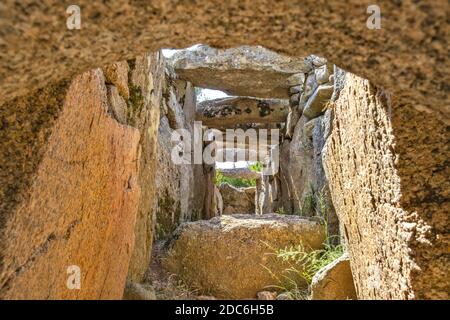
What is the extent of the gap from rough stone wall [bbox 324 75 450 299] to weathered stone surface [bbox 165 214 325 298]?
5.27ft

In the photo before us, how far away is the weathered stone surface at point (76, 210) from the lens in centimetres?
102

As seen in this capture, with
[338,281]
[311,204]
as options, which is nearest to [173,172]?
[311,204]

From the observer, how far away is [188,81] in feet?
16.6

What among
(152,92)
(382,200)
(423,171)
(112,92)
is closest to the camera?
(423,171)

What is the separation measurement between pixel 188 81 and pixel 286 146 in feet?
5.16

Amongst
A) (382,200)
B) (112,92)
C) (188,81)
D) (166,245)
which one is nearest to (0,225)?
(112,92)

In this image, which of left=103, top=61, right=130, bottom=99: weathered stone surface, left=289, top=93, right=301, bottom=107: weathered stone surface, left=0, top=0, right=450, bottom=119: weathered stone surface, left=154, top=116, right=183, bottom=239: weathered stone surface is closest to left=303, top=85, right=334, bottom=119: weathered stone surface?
left=289, top=93, right=301, bottom=107: weathered stone surface

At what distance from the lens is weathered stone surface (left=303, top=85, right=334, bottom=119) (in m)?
3.97

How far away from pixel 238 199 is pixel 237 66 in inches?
231

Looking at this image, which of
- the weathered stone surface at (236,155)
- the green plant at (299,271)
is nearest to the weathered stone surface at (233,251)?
the green plant at (299,271)

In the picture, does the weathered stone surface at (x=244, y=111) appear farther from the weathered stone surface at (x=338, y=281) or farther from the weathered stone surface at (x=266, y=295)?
the weathered stone surface at (x=338, y=281)

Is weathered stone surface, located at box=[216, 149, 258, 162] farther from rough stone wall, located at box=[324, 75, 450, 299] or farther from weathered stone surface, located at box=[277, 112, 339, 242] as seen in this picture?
rough stone wall, located at box=[324, 75, 450, 299]

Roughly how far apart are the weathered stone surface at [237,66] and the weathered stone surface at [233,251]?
2026mm
